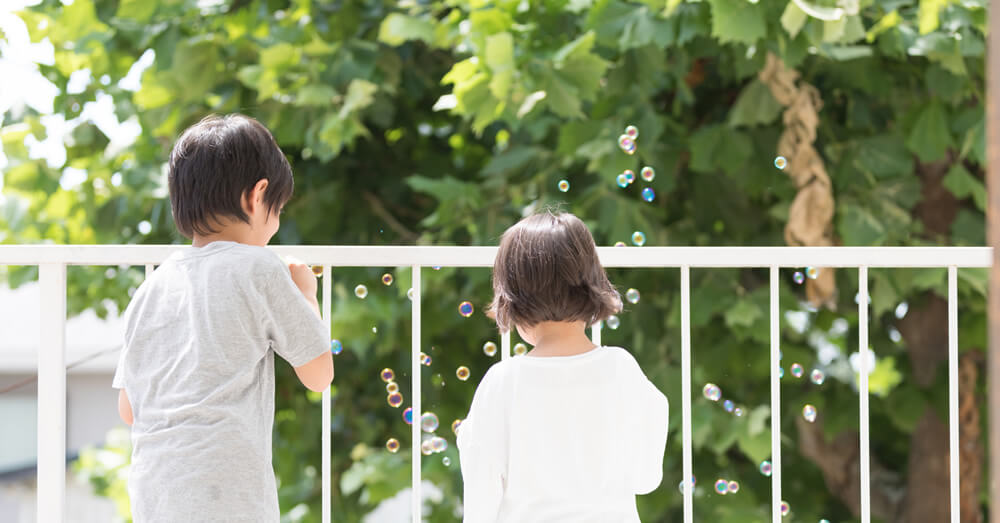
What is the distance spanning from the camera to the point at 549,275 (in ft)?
4.78

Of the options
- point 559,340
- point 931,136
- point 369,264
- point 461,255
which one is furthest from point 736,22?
point 559,340

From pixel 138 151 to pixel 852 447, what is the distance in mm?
3330

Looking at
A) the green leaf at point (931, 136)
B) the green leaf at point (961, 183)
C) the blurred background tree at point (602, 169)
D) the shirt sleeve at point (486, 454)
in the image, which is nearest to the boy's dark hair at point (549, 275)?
the shirt sleeve at point (486, 454)

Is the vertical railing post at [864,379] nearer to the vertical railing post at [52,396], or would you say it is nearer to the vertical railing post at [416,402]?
the vertical railing post at [416,402]

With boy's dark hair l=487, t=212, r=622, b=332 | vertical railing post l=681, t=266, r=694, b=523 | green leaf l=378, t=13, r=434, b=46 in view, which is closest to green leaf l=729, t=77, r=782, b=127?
green leaf l=378, t=13, r=434, b=46

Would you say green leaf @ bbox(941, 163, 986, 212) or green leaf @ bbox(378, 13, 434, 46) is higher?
green leaf @ bbox(378, 13, 434, 46)

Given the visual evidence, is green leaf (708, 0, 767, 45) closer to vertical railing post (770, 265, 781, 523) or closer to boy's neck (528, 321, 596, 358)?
vertical railing post (770, 265, 781, 523)

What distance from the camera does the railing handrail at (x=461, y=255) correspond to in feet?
5.88

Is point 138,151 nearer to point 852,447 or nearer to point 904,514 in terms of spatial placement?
point 852,447

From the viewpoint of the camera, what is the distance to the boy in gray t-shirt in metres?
1.37

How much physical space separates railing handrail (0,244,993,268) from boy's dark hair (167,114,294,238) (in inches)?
12.5

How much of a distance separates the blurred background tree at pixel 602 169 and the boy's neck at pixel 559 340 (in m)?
1.15

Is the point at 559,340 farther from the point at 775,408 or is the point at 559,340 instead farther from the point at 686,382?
the point at 775,408

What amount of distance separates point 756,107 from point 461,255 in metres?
1.78
